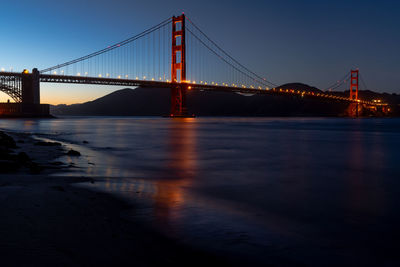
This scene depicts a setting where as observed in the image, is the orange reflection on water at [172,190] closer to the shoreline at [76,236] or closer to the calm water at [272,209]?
the calm water at [272,209]

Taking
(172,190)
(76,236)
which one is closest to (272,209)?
(172,190)

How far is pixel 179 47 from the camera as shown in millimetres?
64938

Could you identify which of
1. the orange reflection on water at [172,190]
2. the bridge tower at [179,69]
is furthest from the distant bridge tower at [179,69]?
the orange reflection on water at [172,190]

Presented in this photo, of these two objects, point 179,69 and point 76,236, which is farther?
point 179,69

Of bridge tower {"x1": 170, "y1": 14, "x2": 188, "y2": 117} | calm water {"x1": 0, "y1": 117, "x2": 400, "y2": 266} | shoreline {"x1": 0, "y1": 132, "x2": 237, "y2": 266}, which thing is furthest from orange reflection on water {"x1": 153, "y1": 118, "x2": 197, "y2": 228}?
bridge tower {"x1": 170, "y1": 14, "x2": 188, "y2": 117}

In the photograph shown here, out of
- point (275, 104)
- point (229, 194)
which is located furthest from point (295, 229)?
point (275, 104)

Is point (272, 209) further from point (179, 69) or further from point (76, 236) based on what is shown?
point (179, 69)

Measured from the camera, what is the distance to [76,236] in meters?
3.00

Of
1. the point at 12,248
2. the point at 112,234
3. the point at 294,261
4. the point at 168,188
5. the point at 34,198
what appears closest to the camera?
the point at 12,248

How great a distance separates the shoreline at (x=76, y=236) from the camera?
254cm

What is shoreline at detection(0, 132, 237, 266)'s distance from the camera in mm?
2545

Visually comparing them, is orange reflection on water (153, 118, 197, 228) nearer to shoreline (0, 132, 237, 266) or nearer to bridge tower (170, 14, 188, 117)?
shoreline (0, 132, 237, 266)

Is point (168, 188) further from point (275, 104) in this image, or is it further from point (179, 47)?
point (275, 104)

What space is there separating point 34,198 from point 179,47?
63.2 meters
